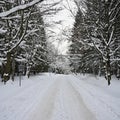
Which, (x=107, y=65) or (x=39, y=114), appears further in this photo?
A: (x=107, y=65)

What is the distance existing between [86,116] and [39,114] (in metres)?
1.65

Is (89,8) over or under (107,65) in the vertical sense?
over

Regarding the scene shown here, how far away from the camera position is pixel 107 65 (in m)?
17.7

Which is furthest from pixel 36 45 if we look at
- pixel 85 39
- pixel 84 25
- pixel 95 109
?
pixel 95 109

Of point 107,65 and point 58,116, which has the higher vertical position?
point 107,65

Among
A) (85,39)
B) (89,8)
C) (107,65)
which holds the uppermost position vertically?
(89,8)

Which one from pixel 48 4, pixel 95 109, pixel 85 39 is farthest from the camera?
pixel 85 39

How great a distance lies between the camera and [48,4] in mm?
12516

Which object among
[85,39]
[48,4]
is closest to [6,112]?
[48,4]

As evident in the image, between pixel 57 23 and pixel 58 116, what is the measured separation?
10.5m

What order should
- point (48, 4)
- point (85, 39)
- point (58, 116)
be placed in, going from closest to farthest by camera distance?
point (58, 116), point (48, 4), point (85, 39)

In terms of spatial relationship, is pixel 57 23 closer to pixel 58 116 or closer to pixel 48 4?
pixel 48 4

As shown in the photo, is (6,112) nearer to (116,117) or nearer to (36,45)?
(116,117)

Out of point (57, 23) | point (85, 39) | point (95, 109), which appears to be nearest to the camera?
point (95, 109)
